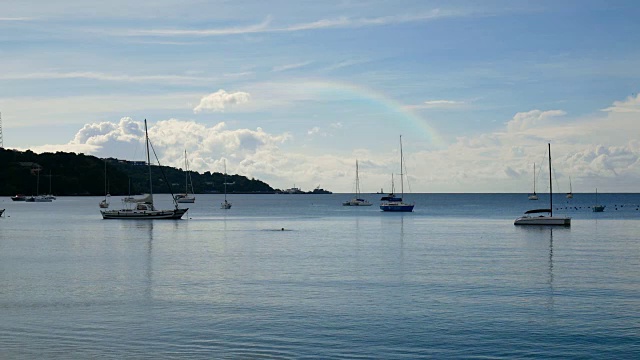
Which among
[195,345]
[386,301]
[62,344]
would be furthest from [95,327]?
[386,301]

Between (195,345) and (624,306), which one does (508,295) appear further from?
(195,345)

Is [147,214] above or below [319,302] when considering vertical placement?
above

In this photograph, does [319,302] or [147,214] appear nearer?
[319,302]

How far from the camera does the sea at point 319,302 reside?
104 feet

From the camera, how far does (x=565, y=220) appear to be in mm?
125188

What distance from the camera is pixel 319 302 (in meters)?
43.0

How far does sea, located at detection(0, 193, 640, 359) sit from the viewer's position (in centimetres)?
3173

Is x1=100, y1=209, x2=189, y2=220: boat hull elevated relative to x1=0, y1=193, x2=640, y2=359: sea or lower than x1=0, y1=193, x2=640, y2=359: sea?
elevated

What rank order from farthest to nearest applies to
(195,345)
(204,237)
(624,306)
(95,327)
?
(204,237) → (624,306) → (95,327) → (195,345)

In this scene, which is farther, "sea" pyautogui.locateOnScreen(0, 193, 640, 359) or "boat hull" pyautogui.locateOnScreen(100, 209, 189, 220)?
"boat hull" pyautogui.locateOnScreen(100, 209, 189, 220)

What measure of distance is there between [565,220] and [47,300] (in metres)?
101

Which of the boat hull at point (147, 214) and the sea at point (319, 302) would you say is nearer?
the sea at point (319, 302)

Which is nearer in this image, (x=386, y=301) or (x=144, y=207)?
(x=386, y=301)

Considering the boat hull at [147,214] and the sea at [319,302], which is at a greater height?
the boat hull at [147,214]
